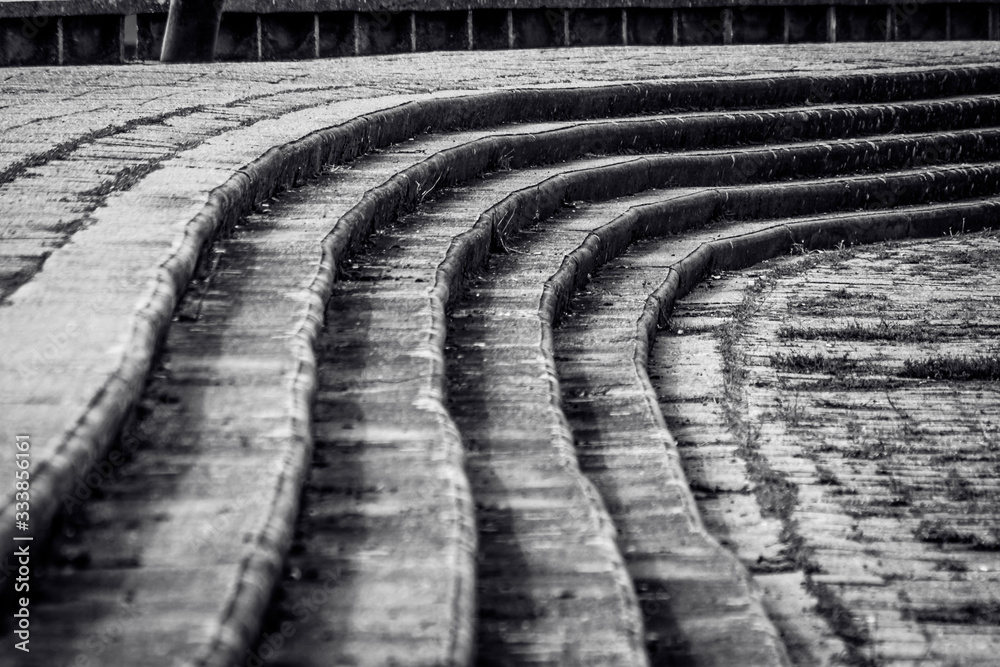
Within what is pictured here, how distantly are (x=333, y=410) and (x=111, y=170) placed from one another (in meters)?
1.31

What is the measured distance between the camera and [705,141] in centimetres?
645

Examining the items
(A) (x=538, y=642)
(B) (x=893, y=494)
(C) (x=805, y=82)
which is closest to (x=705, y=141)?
(C) (x=805, y=82)

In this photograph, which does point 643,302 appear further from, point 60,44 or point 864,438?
point 60,44

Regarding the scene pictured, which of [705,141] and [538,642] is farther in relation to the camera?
[705,141]

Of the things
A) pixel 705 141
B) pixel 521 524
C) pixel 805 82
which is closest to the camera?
pixel 521 524

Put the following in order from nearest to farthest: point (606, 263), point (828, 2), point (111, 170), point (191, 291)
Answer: point (191, 291) < point (111, 170) < point (606, 263) < point (828, 2)

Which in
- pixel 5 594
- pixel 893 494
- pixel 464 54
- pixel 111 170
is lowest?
pixel 893 494

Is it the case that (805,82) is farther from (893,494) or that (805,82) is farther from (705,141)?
(893,494)

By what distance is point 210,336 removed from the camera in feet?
8.47

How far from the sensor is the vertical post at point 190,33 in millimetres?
7246

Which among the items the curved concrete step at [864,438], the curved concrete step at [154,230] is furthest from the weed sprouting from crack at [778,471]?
the curved concrete step at [154,230]

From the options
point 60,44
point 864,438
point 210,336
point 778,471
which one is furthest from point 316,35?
point 210,336

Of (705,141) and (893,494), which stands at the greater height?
(705,141)

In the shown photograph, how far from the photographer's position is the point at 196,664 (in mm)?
1541
